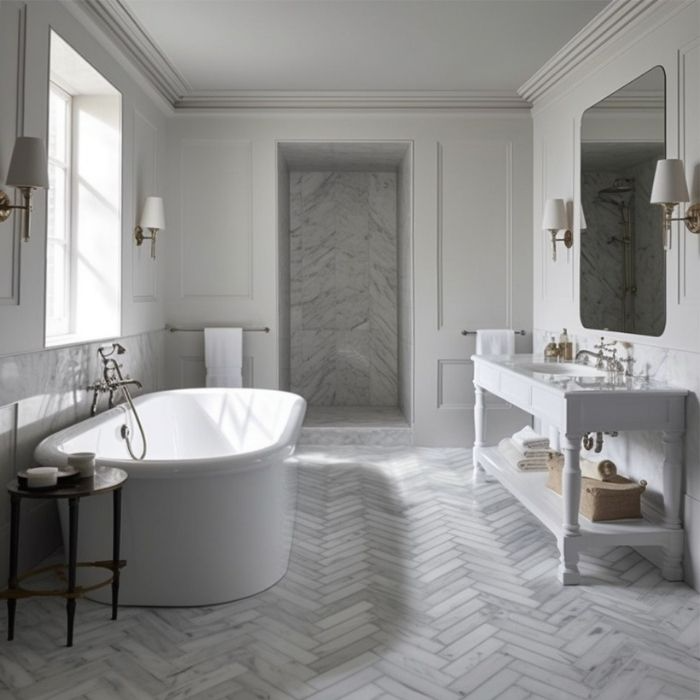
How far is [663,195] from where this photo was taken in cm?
270

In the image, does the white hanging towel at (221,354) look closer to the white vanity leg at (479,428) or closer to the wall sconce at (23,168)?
the white vanity leg at (479,428)

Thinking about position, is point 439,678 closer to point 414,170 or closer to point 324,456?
point 324,456

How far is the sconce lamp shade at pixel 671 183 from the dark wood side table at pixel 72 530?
231cm

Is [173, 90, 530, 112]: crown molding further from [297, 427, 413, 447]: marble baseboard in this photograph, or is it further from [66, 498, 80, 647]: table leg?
[66, 498, 80, 647]: table leg

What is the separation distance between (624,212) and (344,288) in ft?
10.4

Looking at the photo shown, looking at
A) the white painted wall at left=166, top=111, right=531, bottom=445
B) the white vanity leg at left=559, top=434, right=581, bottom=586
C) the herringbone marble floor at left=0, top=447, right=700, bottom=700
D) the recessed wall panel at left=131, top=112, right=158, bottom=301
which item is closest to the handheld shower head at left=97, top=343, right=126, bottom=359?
the recessed wall panel at left=131, top=112, right=158, bottom=301

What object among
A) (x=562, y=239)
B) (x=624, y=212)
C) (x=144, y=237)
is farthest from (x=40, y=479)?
(x=562, y=239)

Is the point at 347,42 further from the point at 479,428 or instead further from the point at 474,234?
the point at 479,428

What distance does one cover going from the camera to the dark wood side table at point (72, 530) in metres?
2.07

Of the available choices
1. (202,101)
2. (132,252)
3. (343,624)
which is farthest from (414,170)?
(343,624)

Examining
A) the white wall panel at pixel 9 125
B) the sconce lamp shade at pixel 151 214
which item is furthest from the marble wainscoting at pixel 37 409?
the sconce lamp shade at pixel 151 214

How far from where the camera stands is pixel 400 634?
2.19 meters

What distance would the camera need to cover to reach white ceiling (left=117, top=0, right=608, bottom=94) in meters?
3.39

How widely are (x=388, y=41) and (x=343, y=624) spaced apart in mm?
3117
